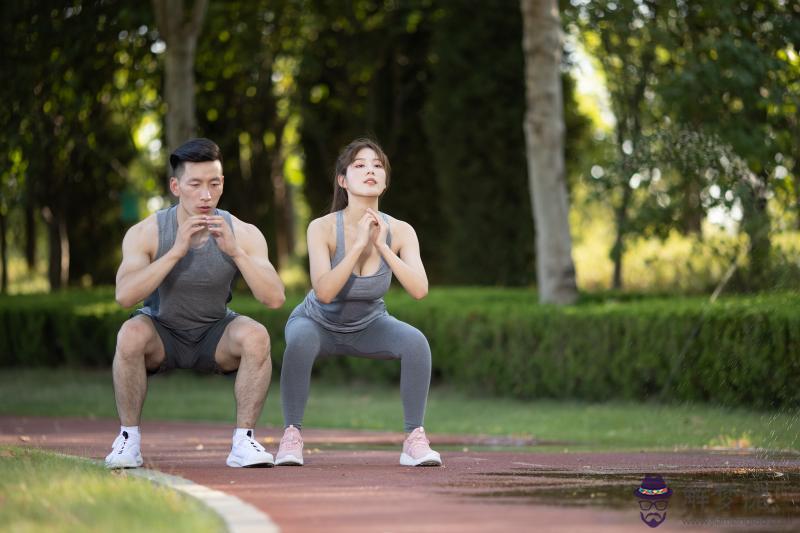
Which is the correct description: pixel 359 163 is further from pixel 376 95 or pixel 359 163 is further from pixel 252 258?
pixel 376 95

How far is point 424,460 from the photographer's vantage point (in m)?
7.18

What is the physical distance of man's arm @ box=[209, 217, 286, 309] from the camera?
Result: 719cm

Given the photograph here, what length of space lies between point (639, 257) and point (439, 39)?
5945 mm

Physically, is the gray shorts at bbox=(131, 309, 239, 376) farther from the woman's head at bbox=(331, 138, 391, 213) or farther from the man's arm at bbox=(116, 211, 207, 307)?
the woman's head at bbox=(331, 138, 391, 213)

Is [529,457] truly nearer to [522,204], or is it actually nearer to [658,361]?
[658,361]

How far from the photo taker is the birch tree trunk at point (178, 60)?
17656 millimetres

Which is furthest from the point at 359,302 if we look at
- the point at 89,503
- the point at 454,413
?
the point at 454,413

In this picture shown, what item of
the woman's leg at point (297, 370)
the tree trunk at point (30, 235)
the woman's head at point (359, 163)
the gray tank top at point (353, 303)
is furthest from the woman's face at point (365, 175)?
the tree trunk at point (30, 235)

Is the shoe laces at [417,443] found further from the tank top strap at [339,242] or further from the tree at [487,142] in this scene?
the tree at [487,142]

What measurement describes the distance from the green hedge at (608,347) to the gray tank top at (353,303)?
5270mm

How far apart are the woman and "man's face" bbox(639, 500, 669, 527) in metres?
1.72

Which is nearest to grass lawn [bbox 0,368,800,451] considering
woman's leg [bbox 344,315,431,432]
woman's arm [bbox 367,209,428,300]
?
woman's leg [bbox 344,315,431,432]

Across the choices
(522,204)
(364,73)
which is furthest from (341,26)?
(522,204)

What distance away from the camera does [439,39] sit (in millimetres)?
23172
